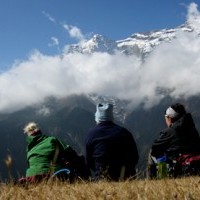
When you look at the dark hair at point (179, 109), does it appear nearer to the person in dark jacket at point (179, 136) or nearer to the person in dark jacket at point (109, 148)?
Result: the person in dark jacket at point (179, 136)

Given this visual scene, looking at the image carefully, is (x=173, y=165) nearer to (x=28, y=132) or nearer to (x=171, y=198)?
(x=28, y=132)

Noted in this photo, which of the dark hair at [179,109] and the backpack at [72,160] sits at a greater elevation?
the dark hair at [179,109]

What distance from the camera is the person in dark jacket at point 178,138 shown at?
10477 mm

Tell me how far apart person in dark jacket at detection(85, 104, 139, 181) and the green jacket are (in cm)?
67

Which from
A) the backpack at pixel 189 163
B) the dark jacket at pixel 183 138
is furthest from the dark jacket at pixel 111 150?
the backpack at pixel 189 163

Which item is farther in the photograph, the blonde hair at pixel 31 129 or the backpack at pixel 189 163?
the blonde hair at pixel 31 129

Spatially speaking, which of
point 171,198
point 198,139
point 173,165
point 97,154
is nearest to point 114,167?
point 97,154

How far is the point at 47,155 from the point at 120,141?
1443mm

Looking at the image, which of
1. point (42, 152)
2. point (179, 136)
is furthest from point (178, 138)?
point (42, 152)

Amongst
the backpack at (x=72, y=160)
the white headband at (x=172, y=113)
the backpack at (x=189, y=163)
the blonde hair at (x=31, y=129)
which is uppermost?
the blonde hair at (x=31, y=129)

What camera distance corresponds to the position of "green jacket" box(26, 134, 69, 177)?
33.1ft

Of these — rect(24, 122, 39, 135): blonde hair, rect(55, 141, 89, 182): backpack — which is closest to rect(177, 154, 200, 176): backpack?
rect(55, 141, 89, 182): backpack

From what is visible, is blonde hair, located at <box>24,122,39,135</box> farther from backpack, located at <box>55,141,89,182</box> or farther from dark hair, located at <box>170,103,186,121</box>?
dark hair, located at <box>170,103,186,121</box>

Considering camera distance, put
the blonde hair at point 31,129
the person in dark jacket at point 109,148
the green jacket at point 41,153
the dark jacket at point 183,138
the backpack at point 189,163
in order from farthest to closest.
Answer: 1. the blonde hair at point 31,129
2. the dark jacket at point 183,138
3. the green jacket at point 41,153
4. the person in dark jacket at point 109,148
5. the backpack at point 189,163
